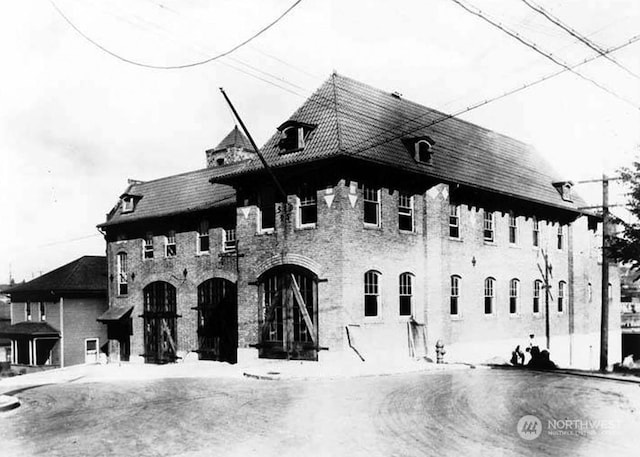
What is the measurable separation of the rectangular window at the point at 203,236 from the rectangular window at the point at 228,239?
4.25 feet

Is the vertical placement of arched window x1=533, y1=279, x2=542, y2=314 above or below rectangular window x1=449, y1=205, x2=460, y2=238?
below

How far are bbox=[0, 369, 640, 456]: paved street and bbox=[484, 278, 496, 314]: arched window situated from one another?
978cm

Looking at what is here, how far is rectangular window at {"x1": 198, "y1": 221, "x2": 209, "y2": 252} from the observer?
29000 millimetres

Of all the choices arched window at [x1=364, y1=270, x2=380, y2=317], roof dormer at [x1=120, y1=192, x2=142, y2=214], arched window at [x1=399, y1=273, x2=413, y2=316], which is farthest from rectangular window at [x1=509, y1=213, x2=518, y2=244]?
roof dormer at [x1=120, y1=192, x2=142, y2=214]

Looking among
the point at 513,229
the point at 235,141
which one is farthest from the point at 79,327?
the point at 513,229

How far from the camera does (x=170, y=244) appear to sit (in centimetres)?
3092

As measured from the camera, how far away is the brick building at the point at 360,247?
2202cm

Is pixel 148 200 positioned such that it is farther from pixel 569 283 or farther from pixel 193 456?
pixel 193 456

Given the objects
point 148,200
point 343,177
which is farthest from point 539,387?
point 148,200

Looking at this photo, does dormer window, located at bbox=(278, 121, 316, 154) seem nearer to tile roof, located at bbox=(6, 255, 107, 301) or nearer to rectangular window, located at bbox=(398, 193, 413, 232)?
rectangular window, located at bbox=(398, 193, 413, 232)

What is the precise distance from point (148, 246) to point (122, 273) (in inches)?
109

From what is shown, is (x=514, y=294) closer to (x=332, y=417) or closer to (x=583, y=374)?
(x=583, y=374)
